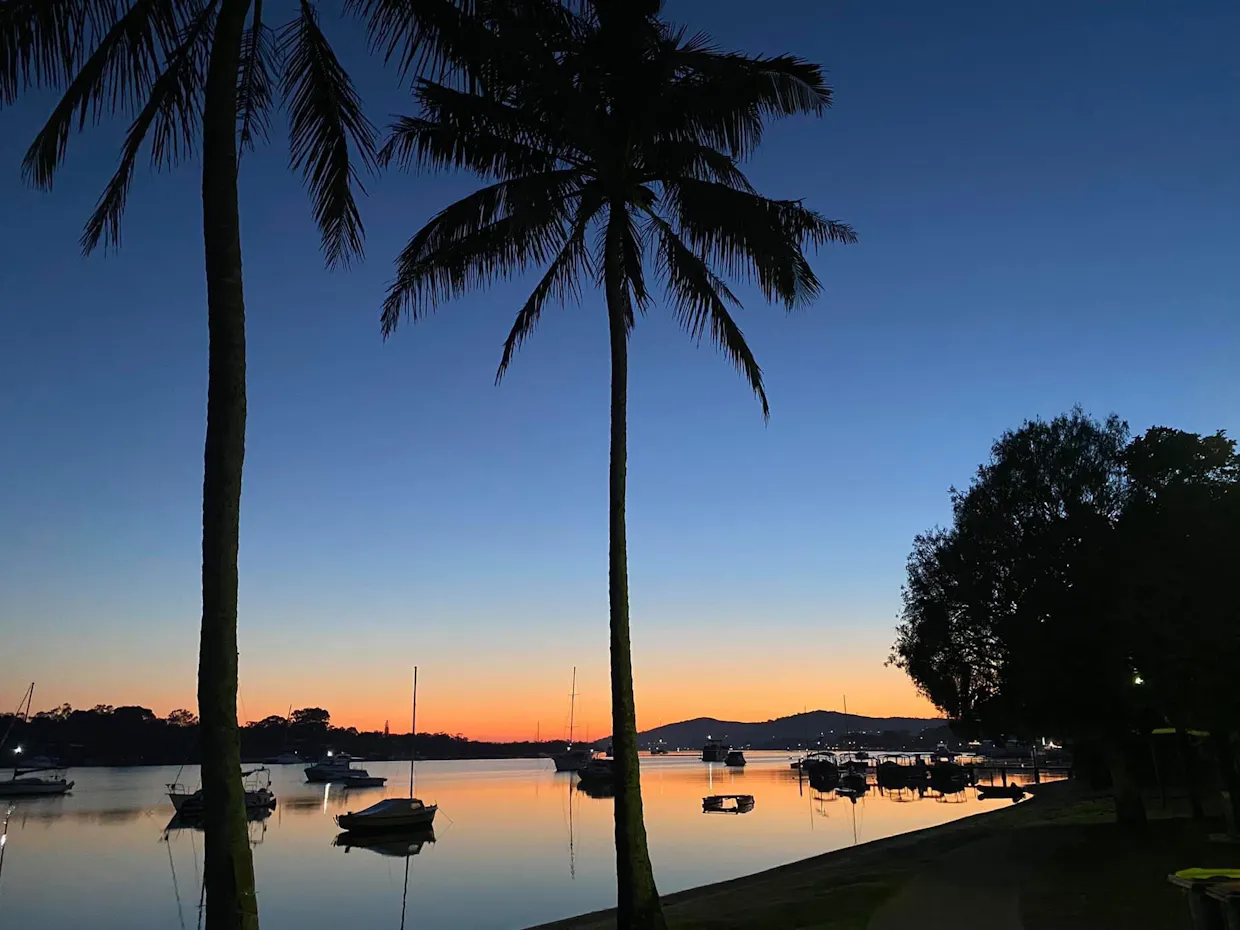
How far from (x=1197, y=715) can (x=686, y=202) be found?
16698mm

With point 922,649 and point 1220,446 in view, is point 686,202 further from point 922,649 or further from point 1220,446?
point 922,649

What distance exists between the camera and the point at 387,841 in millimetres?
58562

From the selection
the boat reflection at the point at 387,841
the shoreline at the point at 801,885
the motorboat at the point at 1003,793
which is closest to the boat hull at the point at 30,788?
the boat reflection at the point at 387,841

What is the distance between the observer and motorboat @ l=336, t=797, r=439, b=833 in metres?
57.0

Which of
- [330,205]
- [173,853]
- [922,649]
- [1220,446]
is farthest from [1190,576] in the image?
[173,853]

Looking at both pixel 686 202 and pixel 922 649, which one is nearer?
pixel 686 202

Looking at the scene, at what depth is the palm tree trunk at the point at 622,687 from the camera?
13.8m

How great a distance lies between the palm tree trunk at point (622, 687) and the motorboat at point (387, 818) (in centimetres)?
4639

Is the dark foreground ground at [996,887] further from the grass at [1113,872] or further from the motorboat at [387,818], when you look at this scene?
the motorboat at [387,818]

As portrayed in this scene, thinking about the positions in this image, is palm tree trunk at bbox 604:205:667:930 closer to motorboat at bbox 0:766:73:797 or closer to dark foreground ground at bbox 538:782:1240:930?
dark foreground ground at bbox 538:782:1240:930

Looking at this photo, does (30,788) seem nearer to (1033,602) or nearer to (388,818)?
(388,818)

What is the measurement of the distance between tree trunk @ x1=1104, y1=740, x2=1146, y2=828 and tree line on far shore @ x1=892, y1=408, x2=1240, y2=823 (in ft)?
0.13

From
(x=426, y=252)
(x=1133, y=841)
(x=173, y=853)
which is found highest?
(x=426, y=252)

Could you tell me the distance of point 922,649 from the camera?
29.6 meters
